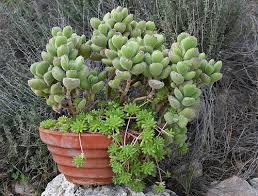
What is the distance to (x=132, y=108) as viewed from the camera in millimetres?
1821

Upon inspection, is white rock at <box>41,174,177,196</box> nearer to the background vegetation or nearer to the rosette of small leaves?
the rosette of small leaves

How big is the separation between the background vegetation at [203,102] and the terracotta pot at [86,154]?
0.61 meters

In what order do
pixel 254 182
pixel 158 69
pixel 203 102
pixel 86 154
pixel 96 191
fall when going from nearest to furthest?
pixel 158 69, pixel 86 154, pixel 96 191, pixel 254 182, pixel 203 102

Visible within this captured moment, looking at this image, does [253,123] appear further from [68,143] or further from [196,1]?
[68,143]

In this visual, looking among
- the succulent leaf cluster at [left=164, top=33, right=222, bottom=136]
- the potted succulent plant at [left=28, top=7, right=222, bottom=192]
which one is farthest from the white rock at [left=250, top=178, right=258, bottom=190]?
the succulent leaf cluster at [left=164, top=33, right=222, bottom=136]

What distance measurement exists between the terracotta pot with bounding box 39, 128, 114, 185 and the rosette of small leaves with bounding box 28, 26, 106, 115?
0.13 metres

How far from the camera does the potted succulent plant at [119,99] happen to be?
1728mm

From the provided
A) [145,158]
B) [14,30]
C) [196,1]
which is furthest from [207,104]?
[14,30]

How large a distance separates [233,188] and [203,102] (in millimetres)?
601

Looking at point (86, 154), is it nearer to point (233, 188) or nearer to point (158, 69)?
point (158, 69)

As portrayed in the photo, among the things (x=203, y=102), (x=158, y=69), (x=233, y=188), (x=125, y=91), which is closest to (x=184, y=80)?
(x=158, y=69)

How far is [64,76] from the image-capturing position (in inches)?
68.7

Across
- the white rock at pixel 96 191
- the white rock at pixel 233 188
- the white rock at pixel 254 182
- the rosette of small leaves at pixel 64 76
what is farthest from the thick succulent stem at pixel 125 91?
the white rock at pixel 254 182

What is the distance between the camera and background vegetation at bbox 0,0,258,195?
8.72ft
